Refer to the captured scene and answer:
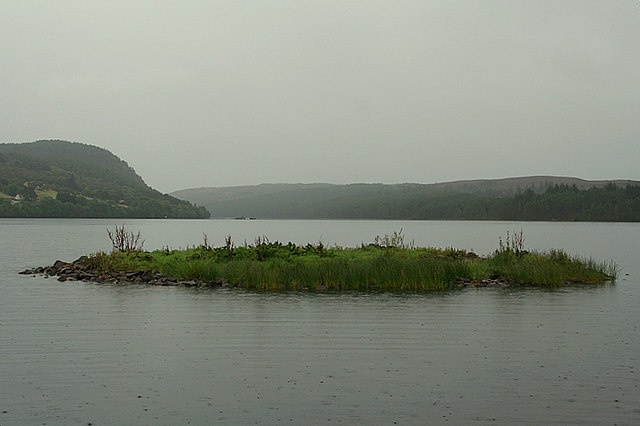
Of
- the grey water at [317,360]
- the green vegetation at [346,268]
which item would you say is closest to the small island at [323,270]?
the green vegetation at [346,268]

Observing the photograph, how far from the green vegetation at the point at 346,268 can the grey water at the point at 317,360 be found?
3333mm

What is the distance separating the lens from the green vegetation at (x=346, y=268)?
973 inches

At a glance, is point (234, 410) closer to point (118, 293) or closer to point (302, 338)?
point (302, 338)

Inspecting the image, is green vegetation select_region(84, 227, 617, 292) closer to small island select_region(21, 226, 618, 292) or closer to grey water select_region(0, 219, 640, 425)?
small island select_region(21, 226, 618, 292)

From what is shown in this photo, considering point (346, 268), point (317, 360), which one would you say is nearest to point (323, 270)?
point (346, 268)

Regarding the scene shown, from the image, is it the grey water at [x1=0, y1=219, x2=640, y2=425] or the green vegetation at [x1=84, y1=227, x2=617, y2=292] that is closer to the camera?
the grey water at [x1=0, y1=219, x2=640, y2=425]

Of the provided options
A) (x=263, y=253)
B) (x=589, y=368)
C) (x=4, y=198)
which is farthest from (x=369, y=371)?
(x=4, y=198)

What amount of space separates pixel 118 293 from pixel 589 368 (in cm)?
1806

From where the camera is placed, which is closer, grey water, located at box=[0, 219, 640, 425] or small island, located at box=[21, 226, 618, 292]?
grey water, located at box=[0, 219, 640, 425]

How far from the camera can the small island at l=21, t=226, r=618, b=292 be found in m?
24.7

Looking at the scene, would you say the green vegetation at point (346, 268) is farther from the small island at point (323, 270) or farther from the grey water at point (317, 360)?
the grey water at point (317, 360)

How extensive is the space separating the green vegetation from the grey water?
3333 millimetres

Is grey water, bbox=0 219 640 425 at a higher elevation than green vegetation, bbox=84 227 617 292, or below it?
below

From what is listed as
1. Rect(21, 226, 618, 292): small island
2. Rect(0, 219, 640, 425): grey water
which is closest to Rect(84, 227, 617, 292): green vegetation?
Rect(21, 226, 618, 292): small island
